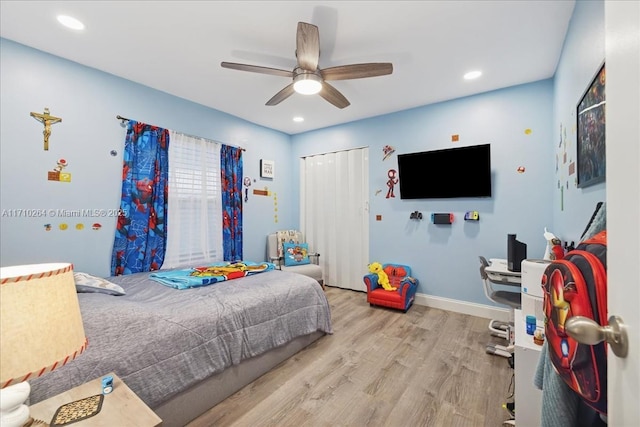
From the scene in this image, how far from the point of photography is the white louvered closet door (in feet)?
14.1

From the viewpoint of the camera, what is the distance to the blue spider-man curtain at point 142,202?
2955 mm

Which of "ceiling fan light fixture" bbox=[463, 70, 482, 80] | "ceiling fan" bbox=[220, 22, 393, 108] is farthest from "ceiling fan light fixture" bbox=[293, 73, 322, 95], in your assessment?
"ceiling fan light fixture" bbox=[463, 70, 482, 80]

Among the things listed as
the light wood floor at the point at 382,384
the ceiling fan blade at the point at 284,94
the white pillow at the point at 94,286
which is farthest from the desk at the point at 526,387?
the white pillow at the point at 94,286

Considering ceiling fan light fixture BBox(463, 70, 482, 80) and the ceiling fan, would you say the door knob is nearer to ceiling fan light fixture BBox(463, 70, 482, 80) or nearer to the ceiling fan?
the ceiling fan

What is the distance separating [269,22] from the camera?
6.88 feet

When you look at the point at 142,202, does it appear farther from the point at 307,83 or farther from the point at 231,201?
the point at 307,83

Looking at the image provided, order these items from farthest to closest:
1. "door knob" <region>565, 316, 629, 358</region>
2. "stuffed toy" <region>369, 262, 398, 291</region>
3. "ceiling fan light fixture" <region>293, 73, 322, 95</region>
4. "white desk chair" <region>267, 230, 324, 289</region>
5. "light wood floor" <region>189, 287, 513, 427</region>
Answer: "white desk chair" <region>267, 230, 324, 289</region> < "stuffed toy" <region>369, 262, 398, 291</region> < "ceiling fan light fixture" <region>293, 73, 322, 95</region> < "light wood floor" <region>189, 287, 513, 427</region> < "door knob" <region>565, 316, 629, 358</region>

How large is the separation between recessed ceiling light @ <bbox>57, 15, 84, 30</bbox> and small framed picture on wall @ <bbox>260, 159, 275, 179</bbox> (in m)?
2.59

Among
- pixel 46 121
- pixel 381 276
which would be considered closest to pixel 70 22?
pixel 46 121

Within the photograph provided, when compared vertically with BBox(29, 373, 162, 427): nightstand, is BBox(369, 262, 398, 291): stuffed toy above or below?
below

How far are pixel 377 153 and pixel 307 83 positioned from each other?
6.76 feet

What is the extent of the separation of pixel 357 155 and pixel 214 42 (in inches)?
99.7

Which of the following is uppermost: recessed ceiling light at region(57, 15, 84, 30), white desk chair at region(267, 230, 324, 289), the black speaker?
recessed ceiling light at region(57, 15, 84, 30)

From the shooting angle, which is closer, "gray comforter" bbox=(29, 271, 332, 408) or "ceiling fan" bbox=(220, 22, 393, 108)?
"gray comforter" bbox=(29, 271, 332, 408)
